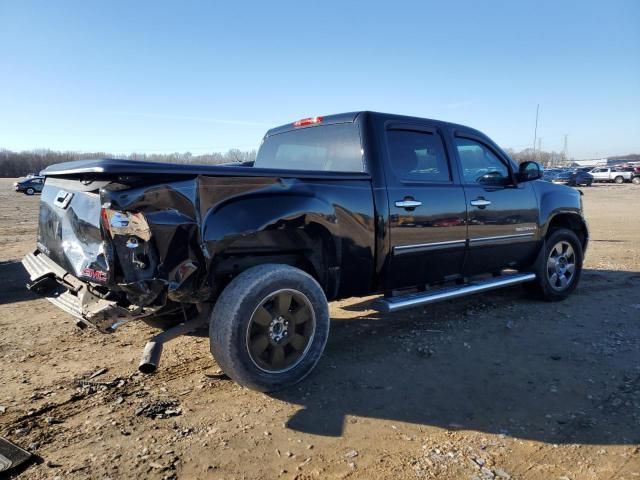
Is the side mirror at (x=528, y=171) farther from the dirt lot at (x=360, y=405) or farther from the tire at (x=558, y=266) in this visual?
the dirt lot at (x=360, y=405)

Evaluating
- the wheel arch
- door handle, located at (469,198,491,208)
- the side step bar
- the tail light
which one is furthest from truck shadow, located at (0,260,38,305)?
the wheel arch

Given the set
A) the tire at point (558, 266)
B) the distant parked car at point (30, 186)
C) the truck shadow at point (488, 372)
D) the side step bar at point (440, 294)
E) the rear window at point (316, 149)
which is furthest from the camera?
the distant parked car at point (30, 186)

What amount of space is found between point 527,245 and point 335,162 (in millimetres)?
2502

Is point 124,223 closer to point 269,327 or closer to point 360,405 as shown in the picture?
point 269,327

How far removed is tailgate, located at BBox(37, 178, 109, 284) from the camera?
2926 millimetres

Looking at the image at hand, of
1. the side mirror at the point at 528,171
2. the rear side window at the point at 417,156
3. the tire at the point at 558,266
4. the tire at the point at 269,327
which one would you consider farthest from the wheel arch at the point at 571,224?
the tire at the point at 269,327

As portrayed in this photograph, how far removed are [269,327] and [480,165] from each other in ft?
9.79

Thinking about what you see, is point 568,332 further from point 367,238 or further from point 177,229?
point 177,229

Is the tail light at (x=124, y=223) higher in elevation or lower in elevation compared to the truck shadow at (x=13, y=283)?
higher

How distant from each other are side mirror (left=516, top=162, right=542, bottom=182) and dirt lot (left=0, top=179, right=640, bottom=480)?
4.96 feet

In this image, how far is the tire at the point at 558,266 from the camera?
5570mm

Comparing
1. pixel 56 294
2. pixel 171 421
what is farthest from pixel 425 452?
pixel 56 294

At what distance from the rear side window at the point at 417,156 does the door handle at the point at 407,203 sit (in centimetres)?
21

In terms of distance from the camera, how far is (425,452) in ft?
8.84
